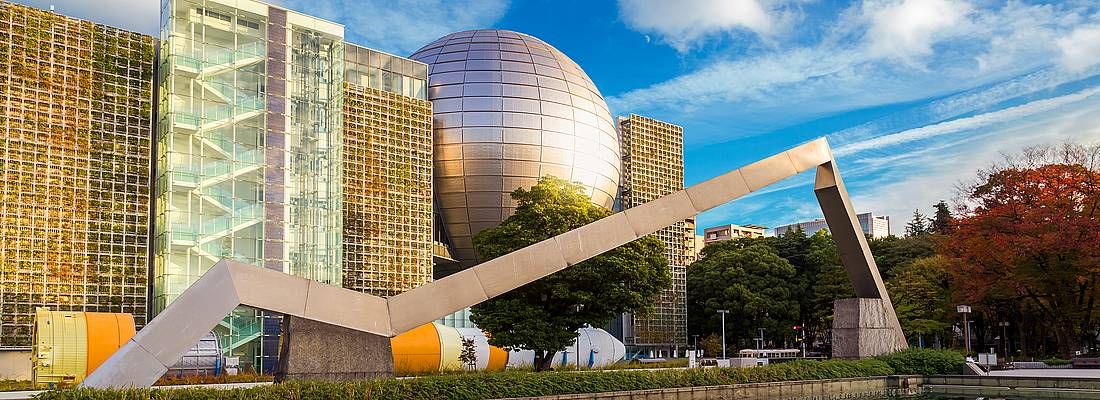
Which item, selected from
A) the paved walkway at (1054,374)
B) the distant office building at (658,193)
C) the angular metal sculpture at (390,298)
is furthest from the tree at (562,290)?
the distant office building at (658,193)

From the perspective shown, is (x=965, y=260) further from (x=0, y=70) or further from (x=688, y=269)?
(x=0, y=70)

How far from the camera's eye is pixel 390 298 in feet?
62.2

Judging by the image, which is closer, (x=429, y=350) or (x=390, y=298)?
(x=390, y=298)

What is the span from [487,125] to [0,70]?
75.7 feet

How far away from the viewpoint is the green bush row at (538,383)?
17.1m

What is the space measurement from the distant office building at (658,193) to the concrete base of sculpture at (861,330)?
27721 millimetres

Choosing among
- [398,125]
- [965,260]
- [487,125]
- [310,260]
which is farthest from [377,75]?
[965,260]

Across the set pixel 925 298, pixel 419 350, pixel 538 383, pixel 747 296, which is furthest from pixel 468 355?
pixel 747 296

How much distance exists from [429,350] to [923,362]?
17369 millimetres

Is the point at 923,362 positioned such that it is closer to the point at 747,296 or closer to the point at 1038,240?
the point at 1038,240

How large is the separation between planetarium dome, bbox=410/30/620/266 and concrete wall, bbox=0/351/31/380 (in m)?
22.9

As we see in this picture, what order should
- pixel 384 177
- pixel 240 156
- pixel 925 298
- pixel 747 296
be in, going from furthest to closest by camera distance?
pixel 747 296
pixel 925 298
pixel 384 177
pixel 240 156

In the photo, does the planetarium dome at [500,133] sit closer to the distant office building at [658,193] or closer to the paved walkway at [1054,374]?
the distant office building at [658,193]

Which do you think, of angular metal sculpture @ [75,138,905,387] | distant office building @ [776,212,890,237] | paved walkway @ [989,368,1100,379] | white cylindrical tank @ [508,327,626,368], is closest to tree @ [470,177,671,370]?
angular metal sculpture @ [75,138,905,387]
